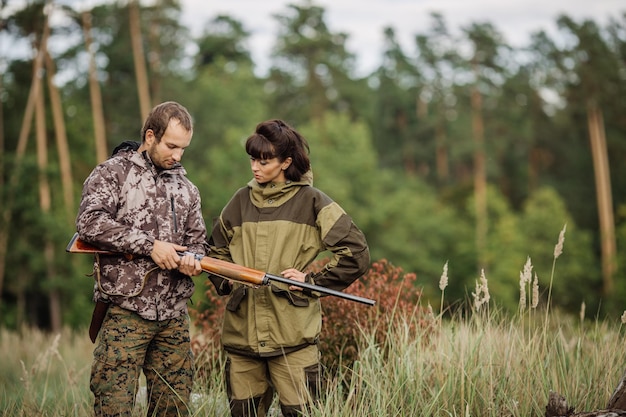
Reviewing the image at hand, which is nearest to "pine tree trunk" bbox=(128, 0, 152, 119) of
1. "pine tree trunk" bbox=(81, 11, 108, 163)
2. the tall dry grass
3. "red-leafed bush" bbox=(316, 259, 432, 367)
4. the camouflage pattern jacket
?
"pine tree trunk" bbox=(81, 11, 108, 163)

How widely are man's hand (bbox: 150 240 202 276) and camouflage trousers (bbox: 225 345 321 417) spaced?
62 centimetres

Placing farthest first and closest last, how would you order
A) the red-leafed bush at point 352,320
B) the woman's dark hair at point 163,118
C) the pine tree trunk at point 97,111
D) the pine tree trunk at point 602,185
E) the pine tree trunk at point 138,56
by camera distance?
the pine tree trunk at point 602,185 → the pine tree trunk at point 138,56 → the pine tree trunk at point 97,111 → the red-leafed bush at point 352,320 → the woman's dark hair at point 163,118

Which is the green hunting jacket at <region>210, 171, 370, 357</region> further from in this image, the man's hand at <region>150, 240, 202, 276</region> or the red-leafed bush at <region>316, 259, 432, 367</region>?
the red-leafed bush at <region>316, 259, 432, 367</region>

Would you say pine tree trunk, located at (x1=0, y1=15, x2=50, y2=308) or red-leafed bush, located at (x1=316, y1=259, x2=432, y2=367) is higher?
pine tree trunk, located at (x1=0, y1=15, x2=50, y2=308)

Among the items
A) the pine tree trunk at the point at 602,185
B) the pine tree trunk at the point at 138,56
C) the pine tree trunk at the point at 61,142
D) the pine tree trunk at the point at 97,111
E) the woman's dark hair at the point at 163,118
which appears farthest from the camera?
the pine tree trunk at the point at 602,185

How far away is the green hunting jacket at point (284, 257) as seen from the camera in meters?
3.86

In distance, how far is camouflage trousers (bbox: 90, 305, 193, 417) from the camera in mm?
3678

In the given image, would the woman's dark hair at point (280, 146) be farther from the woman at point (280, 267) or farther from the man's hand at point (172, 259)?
the man's hand at point (172, 259)

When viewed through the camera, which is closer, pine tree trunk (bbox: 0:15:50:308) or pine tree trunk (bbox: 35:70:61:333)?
pine tree trunk (bbox: 0:15:50:308)

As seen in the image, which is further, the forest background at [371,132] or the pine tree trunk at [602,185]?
the pine tree trunk at [602,185]

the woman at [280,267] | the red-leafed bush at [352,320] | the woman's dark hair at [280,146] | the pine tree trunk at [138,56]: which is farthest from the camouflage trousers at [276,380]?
the pine tree trunk at [138,56]

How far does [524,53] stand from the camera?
1539 inches

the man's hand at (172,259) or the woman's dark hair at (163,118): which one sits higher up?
the woman's dark hair at (163,118)

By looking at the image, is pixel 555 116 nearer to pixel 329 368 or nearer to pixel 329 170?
pixel 329 170
